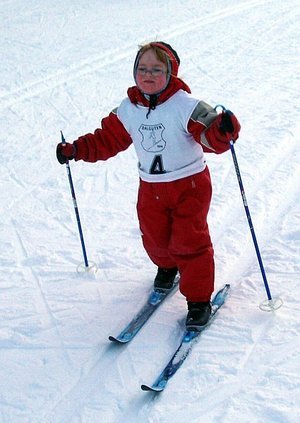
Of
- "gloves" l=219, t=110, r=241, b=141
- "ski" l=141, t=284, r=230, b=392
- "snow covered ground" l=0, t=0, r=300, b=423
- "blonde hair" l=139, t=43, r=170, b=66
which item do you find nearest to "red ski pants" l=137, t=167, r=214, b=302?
"ski" l=141, t=284, r=230, b=392

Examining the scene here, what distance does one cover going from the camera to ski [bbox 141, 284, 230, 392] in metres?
3.23

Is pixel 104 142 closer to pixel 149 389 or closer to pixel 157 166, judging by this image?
pixel 157 166

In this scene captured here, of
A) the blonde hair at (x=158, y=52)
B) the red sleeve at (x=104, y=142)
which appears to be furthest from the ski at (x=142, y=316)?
the blonde hair at (x=158, y=52)

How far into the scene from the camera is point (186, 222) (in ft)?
11.8

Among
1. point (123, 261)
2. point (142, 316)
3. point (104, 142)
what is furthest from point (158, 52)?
point (123, 261)

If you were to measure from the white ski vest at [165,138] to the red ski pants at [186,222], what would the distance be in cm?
6

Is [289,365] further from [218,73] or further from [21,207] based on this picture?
[218,73]

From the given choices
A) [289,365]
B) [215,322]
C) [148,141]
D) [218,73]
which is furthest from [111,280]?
[218,73]

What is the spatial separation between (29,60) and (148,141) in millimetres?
7218

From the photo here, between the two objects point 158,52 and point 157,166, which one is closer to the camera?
point 158,52

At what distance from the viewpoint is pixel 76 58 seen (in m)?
10.1

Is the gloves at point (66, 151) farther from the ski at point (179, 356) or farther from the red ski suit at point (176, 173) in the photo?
the ski at point (179, 356)

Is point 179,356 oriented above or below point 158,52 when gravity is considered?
below

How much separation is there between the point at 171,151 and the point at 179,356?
1.14 m
